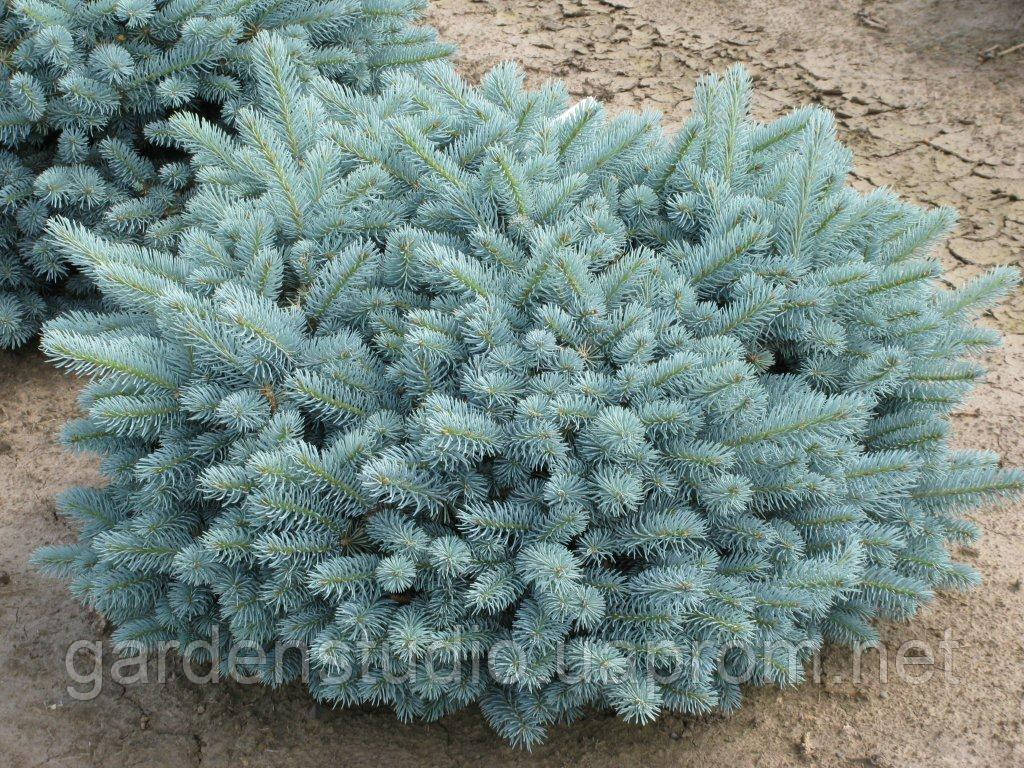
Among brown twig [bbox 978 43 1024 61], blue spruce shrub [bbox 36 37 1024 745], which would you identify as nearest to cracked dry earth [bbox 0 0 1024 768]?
brown twig [bbox 978 43 1024 61]

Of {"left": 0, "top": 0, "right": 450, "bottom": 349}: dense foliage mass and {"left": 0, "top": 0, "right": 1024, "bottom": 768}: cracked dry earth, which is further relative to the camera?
{"left": 0, "top": 0, "right": 450, "bottom": 349}: dense foliage mass

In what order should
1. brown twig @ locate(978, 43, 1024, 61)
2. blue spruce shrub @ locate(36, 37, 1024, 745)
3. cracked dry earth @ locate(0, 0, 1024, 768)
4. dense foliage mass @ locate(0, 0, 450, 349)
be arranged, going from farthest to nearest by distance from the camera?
brown twig @ locate(978, 43, 1024, 61) < dense foliage mass @ locate(0, 0, 450, 349) < cracked dry earth @ locate(0, 0, 1024, 768) < blue spruce shrub @ locate(36, 37, 1024, 745)

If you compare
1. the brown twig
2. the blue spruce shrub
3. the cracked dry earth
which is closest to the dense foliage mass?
the cracked dry earth

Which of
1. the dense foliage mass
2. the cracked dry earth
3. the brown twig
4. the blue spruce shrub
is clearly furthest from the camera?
the brown twig

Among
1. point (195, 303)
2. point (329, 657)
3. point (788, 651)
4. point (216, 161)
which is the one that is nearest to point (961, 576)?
point (788, 651)

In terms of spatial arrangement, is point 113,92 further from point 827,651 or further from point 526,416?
point 827,651

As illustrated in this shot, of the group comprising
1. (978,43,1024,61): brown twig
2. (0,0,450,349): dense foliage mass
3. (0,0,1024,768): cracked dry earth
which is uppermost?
(0,0,450,349): dense foliage mass

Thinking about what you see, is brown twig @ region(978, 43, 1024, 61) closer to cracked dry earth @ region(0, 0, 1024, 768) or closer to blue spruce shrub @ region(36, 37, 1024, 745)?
cracked dry earth @ region(0, 0, 1024, 768)

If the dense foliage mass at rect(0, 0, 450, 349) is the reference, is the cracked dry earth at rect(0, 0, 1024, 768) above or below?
below
